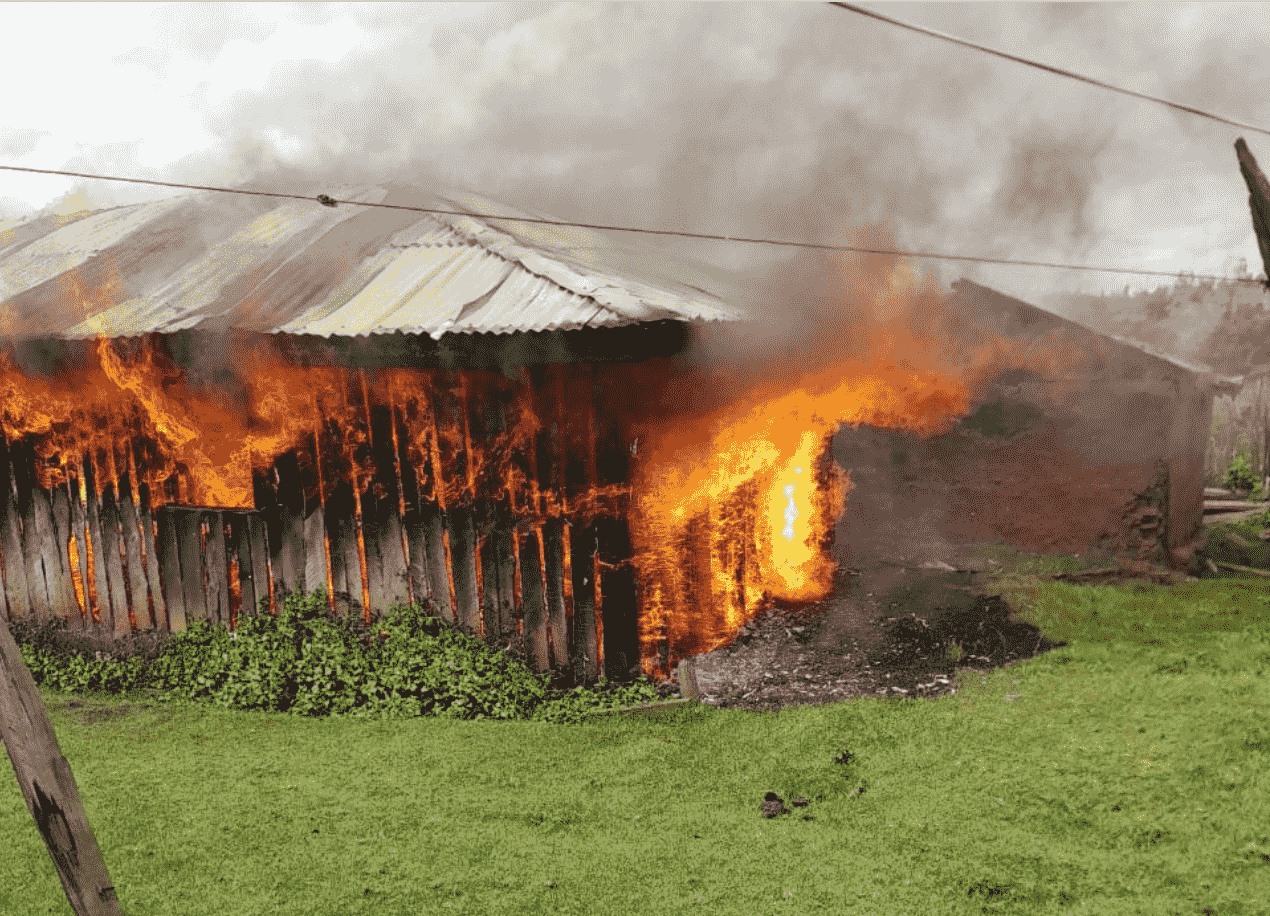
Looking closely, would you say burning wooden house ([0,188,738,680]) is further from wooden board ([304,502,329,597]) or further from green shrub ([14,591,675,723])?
green shrub ([14,591,675,723])

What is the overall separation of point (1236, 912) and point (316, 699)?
762 cm

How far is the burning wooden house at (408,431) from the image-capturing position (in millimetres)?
7898

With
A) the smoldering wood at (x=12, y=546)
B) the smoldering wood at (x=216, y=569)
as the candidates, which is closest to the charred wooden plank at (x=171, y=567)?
the smoldering wood at (x=216, y=569)

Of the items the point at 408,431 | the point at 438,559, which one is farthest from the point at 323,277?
the point at 438,559

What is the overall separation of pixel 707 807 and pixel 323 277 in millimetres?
6948

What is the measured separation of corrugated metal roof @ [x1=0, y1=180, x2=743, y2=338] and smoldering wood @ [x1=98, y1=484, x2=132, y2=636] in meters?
2.14

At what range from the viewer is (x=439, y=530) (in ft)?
27.5

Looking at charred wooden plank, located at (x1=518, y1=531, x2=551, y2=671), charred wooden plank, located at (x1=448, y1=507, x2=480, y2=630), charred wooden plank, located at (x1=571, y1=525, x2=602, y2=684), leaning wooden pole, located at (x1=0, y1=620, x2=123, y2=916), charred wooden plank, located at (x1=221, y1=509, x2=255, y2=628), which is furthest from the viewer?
charred wooden plank, located at (x1=221, y1=509, x2=255, y2=628)

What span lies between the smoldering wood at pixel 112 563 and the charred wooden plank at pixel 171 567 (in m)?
0.69

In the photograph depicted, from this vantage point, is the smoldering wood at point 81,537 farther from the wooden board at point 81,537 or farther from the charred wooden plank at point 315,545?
the charred wooden plank at point 315,545

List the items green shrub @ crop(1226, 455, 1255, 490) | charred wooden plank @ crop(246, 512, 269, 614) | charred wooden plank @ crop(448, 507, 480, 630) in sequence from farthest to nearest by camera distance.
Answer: green shrub @ crop(1226, 455, 1255, 490)
charred wooden plank @ crop(246, 512, 269, 614)
charred wooden plank @ crop(448, 507, 480, 630)

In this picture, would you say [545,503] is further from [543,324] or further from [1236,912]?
[1236,912]

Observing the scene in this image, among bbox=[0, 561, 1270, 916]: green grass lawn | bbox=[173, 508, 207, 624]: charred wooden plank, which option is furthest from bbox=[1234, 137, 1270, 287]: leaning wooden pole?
bbox=[173, 508, 207, 624]: charred wooden plank

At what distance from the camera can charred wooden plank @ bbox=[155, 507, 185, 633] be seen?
945 centimetres
